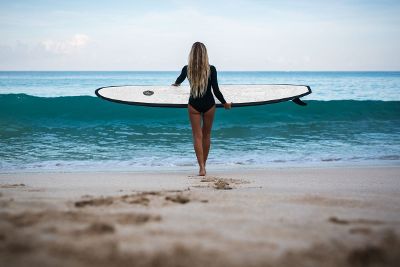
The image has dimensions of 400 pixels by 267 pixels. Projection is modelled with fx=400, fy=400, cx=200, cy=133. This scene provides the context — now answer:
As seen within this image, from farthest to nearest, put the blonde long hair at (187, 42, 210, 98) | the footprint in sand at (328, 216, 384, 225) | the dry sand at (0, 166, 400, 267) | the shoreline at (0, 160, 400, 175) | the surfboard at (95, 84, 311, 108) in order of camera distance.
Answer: the surfboard at (95, 84, 311, 108) < the shoreline at (0, 160, 400, 175) < the blonde long hair at (187, 42, 210, 98) < the footprint in sand at (328, 216, 384, 225) < the dry sand at (0, 166, 400, 267)

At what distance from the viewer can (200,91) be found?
14.4 ft

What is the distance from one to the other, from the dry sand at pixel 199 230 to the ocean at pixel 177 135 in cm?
320

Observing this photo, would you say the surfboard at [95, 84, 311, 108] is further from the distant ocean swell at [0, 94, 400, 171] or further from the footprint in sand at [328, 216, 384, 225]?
the footprint in sand at [328, 216, 384, 225]

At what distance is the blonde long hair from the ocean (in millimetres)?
1612

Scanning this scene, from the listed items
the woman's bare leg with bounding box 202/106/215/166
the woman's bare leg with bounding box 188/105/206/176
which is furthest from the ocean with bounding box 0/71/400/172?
the woman's bare leg with bounding box 188/105/206/176

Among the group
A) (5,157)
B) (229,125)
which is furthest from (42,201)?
(229,125)

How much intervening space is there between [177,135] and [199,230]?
24.3 feet

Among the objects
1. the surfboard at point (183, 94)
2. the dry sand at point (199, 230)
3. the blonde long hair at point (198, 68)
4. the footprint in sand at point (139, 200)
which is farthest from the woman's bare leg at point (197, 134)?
the footprint in sand at point (139, 200)

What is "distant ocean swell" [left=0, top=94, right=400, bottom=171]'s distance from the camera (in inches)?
247

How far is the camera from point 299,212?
209 cm

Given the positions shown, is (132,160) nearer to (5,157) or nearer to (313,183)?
(5,157)

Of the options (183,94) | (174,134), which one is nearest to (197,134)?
(183,94)

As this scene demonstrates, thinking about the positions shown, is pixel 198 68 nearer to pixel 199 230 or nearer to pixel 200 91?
pixel 200 91

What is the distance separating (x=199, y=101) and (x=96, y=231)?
2.91 metres
